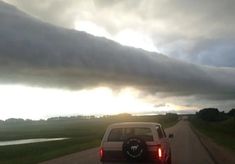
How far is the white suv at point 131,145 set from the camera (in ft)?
39.2

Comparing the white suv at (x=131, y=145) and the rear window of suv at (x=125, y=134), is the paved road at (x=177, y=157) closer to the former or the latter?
→ the rear window of suv at (x=125, y=134)

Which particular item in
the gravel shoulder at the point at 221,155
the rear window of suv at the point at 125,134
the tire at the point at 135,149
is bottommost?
the gravel shoulder at the point at 221,155

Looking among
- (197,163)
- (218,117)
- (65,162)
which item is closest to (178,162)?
(197,163)

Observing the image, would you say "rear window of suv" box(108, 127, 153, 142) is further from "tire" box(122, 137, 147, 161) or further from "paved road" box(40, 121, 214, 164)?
"paved road" box(40, 121, 214, 164)

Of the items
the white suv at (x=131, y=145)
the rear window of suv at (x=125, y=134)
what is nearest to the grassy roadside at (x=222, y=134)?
the rear window of suv at (x=125, y=134)

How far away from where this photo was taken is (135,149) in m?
11.9

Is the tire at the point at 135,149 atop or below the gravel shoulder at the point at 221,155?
atop

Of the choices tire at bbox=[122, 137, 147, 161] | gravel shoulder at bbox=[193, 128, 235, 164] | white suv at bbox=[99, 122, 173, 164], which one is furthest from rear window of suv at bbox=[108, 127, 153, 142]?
gravel shoulder at bbox=[193, 128, 235, 164]

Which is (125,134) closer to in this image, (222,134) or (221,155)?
(221,155)

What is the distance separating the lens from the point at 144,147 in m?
12.0

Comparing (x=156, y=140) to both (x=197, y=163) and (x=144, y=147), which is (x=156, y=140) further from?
(x=197, y=163)

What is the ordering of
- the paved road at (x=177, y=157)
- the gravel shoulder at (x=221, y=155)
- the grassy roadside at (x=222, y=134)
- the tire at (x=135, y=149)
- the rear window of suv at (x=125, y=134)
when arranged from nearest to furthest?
the tire at (x=135, y=149) → the rear window of suv at (x=125, y=134) → the paved road at (x=177, y=157) → the gravel shoulder at (x=221, y=155) → the grassy roadside at (x=222, y=134)

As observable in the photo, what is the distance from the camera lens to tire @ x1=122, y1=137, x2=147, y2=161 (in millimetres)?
11930

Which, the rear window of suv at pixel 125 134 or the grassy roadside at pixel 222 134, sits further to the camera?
the grassy roadside at pixel 222 134
